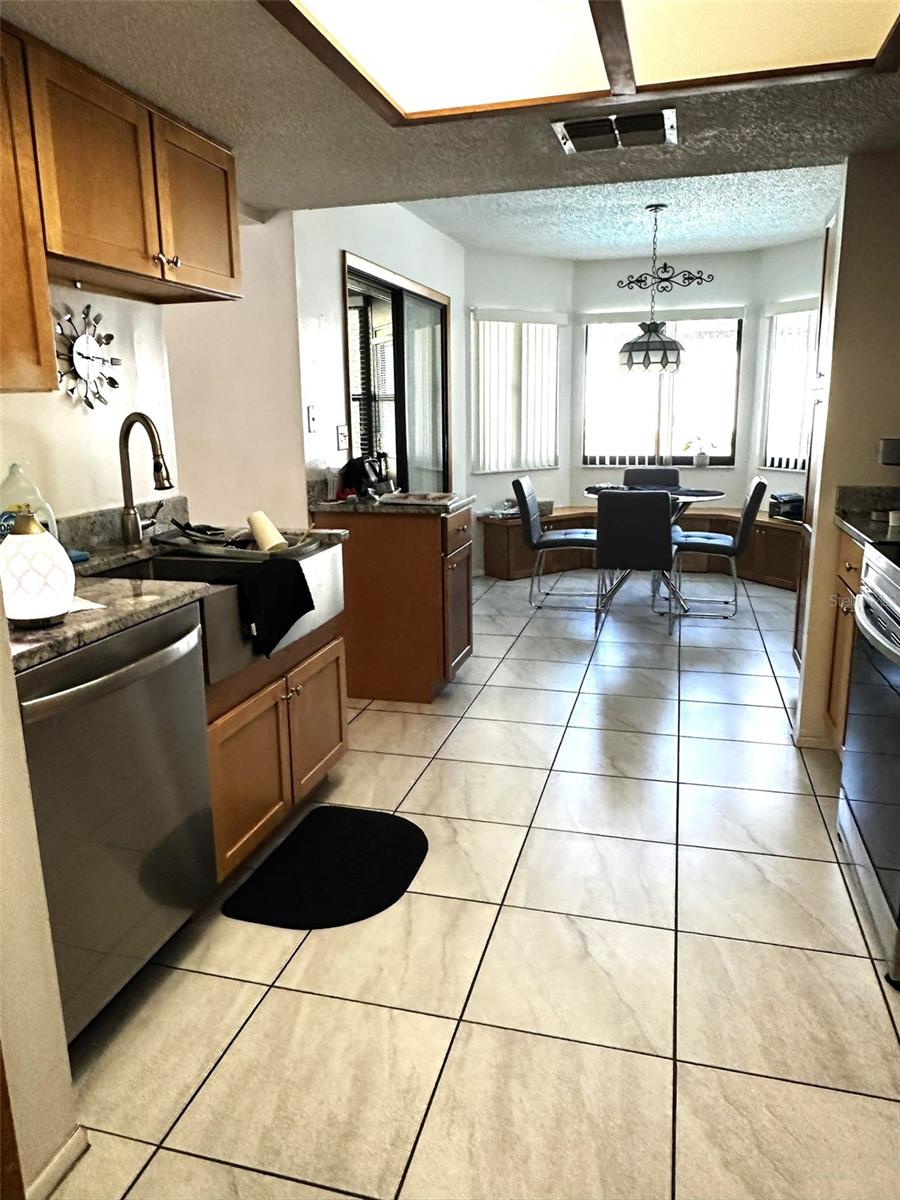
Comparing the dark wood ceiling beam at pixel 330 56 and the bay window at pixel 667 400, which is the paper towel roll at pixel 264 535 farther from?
the bay window at pixel 667 400

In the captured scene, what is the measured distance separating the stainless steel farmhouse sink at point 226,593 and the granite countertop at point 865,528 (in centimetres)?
165

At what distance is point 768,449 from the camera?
22.5 ft

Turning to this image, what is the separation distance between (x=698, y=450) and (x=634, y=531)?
2677mm

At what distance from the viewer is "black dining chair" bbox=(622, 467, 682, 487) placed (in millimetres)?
6559

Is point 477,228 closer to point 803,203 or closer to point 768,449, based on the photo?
point 803,203

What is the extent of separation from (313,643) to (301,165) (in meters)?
1.60

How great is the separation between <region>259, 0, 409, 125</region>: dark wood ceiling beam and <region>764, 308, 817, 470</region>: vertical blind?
16.2 ft

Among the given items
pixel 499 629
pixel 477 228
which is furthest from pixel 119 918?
pixel 477 228

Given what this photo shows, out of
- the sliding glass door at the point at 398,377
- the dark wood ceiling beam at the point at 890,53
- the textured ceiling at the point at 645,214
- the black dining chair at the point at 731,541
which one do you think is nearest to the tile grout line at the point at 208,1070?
the dark wood ceiling beam at the point at 890,53

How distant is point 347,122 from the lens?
7.91ft

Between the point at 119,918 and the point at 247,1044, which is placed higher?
the point at 119,918

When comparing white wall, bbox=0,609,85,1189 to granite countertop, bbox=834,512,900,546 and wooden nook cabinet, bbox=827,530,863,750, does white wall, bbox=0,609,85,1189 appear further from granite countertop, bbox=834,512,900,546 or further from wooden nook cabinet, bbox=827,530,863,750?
wooden nook cabinet, bbox=827,530,863,750

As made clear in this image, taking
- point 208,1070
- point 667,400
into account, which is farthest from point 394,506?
point 667,400

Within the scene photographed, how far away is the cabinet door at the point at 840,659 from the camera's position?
292 centimetres
